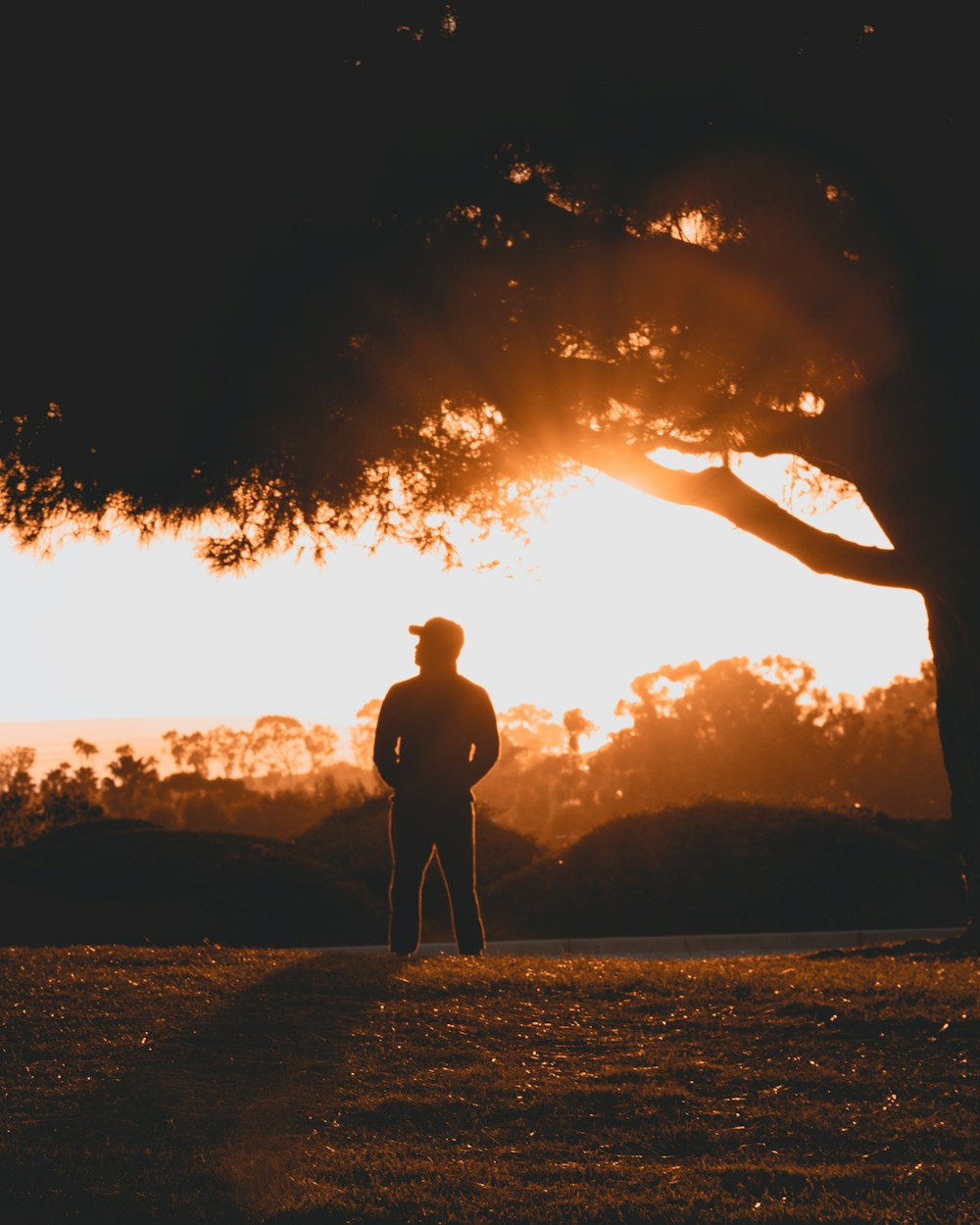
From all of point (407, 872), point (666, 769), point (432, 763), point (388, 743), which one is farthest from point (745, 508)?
point (666, 769)

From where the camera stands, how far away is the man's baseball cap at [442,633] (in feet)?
26.9

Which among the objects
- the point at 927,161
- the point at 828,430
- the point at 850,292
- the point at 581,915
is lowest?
the point at 581,915

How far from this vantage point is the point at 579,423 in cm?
998

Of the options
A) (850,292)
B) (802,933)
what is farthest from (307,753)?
(850,292)

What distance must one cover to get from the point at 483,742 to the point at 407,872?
1.00m

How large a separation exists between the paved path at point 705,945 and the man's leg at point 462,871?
1.57 metres

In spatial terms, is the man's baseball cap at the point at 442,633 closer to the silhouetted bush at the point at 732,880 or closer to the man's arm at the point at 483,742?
the man's arm at the point at 483,742

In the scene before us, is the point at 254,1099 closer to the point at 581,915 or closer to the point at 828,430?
the point at 828,430

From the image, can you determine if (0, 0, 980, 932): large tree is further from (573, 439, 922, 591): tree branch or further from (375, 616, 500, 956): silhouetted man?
(375, 616, 500, 956): silhouetted man

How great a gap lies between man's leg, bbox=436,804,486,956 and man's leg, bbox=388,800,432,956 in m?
0.13

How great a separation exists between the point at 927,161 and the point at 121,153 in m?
5.28

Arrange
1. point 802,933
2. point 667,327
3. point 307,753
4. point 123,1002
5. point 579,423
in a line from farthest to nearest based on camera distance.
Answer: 1. point 307,753
2. point 802,933
3. point 579,423
4. point 667,327
5. point 123,1002

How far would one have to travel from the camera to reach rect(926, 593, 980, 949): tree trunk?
923cm

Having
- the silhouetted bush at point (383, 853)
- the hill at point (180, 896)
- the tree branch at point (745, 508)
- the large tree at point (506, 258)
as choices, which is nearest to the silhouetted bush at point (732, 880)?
the silhouetted bush at point (383, 853)
